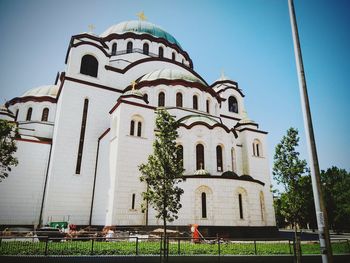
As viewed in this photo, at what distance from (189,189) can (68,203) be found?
10.5 metres

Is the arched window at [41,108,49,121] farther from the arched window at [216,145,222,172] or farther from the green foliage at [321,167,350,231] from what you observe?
the green foliage at [321,167,350,231]

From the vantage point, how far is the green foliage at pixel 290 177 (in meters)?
15.0

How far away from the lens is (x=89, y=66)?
1069 inches

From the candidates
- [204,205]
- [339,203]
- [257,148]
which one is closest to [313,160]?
[204,205]

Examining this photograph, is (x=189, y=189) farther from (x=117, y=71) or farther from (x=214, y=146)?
(x=117, y=71)

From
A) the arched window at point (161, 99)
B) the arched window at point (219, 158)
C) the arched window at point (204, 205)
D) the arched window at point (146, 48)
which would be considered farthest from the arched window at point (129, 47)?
the arched window at point (204, 205)

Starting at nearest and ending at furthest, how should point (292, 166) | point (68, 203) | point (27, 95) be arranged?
1. point (292, 166)
2. point (68, 203)
3. point (27, 95)

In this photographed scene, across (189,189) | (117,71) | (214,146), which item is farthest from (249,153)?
(117,71)

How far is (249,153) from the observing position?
28.7 meters

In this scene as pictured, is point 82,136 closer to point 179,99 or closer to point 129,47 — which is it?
point 179,99

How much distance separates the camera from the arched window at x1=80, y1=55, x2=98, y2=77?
2678 centimetres

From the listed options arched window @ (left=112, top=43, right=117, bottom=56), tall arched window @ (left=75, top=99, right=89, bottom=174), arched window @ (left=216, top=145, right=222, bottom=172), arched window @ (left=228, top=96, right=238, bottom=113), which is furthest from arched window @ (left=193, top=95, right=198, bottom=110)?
arched window @ (left=112, top=43, right=117, bottom=56)

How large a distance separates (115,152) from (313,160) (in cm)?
1660

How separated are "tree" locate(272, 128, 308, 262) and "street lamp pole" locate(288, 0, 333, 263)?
33.3 feet
